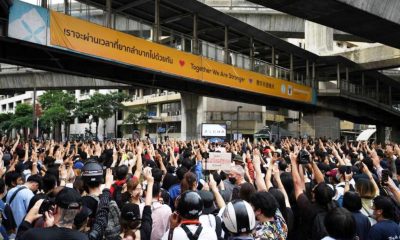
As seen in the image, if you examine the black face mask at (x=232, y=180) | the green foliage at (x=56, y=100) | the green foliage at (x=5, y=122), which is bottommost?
the black face mask at (x=232, y=180)

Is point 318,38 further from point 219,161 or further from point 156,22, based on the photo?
point 219,161

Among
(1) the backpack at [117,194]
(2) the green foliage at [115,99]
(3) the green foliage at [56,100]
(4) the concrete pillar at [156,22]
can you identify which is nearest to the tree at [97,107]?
(2) the green foliage at [115,99]

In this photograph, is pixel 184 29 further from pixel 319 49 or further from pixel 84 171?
pixel 84 171

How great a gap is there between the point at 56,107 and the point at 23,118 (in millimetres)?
10012

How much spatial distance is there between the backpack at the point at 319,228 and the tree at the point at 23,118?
212ft

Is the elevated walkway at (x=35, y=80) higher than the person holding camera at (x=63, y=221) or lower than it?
higher

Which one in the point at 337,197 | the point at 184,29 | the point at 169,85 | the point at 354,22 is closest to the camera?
the point at 337,197

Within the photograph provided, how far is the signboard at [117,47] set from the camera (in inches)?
549

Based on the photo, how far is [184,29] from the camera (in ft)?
83.9

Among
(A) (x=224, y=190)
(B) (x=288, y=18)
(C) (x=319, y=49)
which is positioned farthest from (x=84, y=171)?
(C) (x=319, y=49)

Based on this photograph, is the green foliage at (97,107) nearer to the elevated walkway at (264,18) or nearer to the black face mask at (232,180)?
the elevated walkway at (264,18)

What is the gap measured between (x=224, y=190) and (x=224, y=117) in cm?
5064

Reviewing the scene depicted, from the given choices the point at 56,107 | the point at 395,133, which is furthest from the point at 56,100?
the point at 395,133

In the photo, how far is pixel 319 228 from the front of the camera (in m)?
4.48
